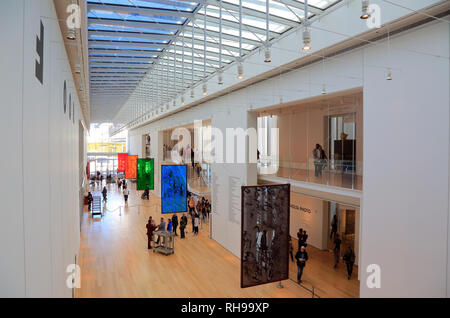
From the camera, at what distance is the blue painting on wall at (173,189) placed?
13.0 m

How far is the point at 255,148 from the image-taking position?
46.1ft

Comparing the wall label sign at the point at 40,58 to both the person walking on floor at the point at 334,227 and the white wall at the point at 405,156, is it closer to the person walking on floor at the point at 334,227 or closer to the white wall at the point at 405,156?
the white wall at the point at 405,156

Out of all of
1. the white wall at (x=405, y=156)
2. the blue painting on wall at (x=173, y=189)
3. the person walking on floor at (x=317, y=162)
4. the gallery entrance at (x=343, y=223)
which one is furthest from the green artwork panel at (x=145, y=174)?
the white wall at (x=405, y=156)

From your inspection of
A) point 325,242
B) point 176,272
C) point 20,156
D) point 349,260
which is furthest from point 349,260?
point 20,156

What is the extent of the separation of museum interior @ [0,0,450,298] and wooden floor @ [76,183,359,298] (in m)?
0.09

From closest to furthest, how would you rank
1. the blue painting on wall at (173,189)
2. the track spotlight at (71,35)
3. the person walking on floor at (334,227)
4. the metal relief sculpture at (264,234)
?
the track spotlight at (71,35)
the metal relief sculpture at (264,234)
the blue painting on wall at (173,189)
the person walking on floor at (334,227)

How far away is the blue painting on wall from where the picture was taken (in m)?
13.0

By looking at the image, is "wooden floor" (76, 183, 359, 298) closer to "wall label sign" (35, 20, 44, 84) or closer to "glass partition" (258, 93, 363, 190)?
"glass partition" (258, 93, 363, 190)

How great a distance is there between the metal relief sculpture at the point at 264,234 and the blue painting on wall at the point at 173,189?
5605mm

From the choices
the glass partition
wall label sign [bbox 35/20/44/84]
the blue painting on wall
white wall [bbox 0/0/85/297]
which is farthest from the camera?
the blue painting on wall

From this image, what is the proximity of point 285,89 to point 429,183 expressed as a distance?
238 inches

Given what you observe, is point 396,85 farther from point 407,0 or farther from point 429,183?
point 429,183

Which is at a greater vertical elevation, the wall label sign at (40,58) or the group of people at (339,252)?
the wall label sign at (40,58)

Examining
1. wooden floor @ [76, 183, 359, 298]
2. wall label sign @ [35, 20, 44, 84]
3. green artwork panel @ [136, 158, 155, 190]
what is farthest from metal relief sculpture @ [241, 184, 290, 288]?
green artwork panel @ [136, 158, 155, 190]
